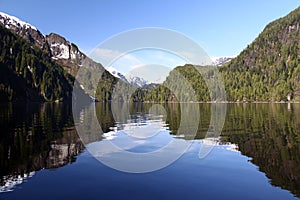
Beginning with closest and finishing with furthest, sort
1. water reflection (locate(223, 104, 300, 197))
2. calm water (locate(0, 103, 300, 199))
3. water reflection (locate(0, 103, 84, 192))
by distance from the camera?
calm water (locate(0, 103, 300, 199)) → water reflection (locate(223, 104, 300, 197)) → water reflection (locate(0, 103, 84, 192))

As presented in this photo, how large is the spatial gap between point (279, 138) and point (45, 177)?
1257 inches

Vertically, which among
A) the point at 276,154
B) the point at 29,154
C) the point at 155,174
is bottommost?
the point at 155,174

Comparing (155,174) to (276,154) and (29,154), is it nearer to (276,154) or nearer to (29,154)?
(276,154)

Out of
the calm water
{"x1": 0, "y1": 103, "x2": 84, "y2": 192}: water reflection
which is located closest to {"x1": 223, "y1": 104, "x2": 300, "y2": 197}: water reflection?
the calm water

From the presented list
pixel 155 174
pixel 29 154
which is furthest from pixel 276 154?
pixel 29 154

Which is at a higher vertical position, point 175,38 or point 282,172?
→ point 175,38

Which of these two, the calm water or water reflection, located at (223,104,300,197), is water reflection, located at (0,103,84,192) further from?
water reflection, located at (223,104,300,197)

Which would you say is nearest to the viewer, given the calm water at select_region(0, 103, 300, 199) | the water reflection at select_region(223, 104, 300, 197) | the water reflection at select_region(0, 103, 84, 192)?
the calm water at select_region(0, 103, 300, 199)

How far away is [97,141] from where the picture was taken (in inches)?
1527

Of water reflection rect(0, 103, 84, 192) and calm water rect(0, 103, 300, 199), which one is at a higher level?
water reflection rect(0, 103, 84, 192)

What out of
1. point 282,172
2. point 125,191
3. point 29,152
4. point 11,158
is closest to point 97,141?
point 29,152

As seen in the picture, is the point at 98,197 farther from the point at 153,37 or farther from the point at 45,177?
the point at 153,37

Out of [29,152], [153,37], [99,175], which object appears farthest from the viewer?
[153,37]

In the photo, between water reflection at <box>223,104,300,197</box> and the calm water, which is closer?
the calm water
